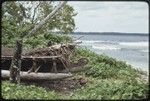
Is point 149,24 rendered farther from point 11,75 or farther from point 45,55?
point 45,55

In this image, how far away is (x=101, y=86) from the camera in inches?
457

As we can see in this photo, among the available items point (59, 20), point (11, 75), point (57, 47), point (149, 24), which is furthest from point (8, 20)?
point (149, 24)

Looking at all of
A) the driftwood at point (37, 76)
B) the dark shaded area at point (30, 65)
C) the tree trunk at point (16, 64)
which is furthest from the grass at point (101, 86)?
the dark shaded area at point (30, 65)

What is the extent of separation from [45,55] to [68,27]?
9476 millimetres

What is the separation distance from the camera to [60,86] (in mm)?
13523

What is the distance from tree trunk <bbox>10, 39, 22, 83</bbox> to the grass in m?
0.65

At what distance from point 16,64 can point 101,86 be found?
2702 millimetres

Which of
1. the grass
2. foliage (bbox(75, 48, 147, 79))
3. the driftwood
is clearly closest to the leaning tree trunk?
the driftwood

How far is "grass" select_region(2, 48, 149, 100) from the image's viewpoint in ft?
28.8

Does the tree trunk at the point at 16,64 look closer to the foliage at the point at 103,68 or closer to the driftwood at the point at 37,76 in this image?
the driftwood at the point at 37,76

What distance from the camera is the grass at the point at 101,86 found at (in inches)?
346

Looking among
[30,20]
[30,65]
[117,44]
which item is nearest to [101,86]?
[30,65]

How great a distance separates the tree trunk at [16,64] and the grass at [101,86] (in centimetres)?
65

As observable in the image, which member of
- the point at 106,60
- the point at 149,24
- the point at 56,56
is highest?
the point at 149,24
